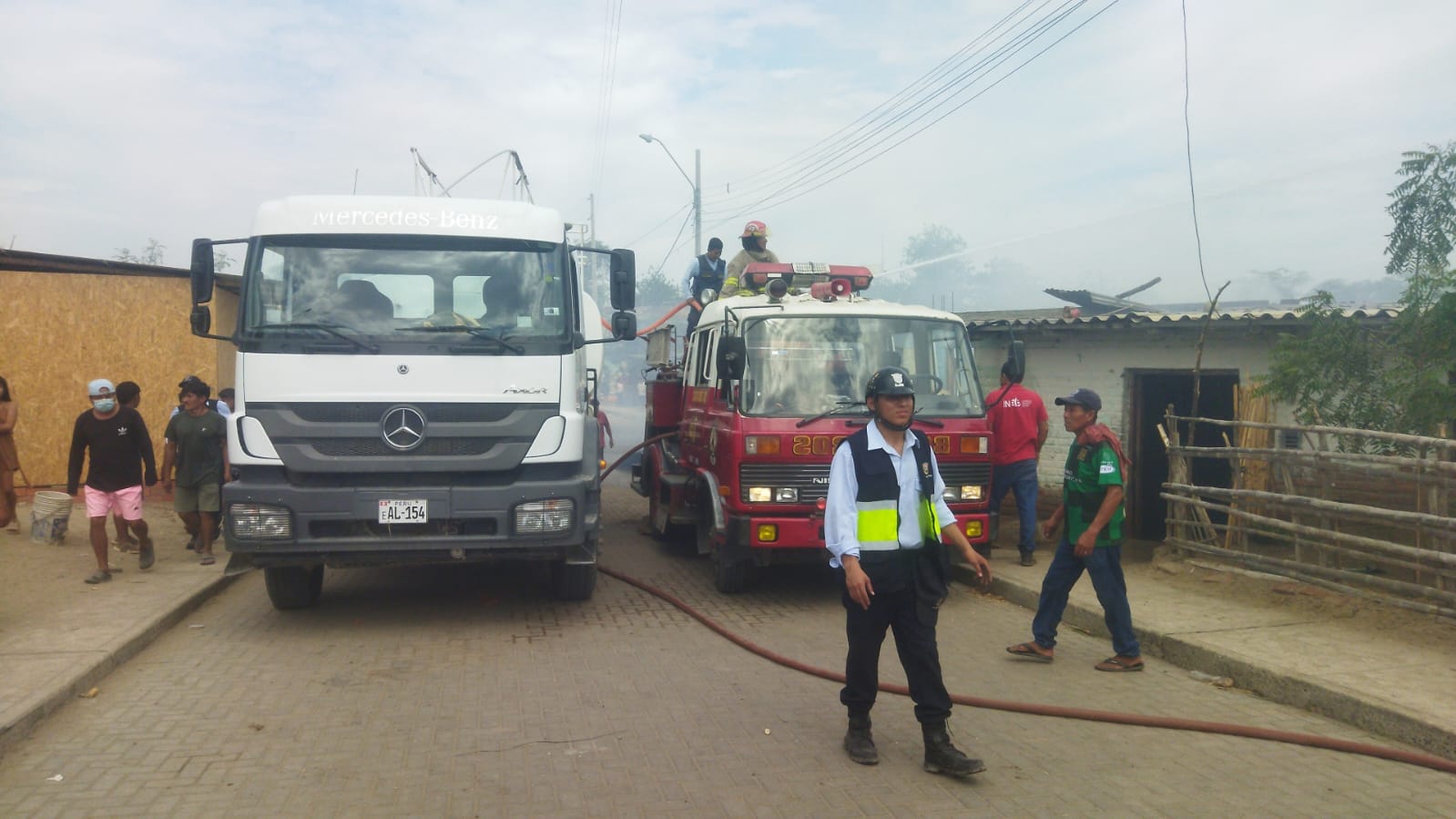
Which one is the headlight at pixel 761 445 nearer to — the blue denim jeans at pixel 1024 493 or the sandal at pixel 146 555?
the blue denim jeans at pixel 1024 493

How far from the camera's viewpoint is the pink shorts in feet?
29.4

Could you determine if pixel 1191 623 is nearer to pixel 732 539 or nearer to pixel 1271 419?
pixel 732 539

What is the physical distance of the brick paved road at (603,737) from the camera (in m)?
4.43

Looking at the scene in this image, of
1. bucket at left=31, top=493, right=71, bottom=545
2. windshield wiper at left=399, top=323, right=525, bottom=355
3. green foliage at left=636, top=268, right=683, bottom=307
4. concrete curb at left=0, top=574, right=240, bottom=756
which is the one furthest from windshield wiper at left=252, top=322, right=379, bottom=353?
green foliage at left=636, top=268, right=683, bottom=307

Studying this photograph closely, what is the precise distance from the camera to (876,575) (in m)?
4.77

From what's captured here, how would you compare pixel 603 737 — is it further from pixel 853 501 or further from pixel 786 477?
pixel 786 477

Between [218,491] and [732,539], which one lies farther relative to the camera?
[218,491]

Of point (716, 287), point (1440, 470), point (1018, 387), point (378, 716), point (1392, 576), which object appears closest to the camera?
point (378, 716)

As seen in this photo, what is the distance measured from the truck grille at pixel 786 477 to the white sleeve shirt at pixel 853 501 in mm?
3352

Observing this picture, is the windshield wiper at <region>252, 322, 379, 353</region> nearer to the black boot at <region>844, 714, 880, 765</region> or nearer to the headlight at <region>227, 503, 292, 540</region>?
the headlight at <region>227, 503, 292, 540</region>

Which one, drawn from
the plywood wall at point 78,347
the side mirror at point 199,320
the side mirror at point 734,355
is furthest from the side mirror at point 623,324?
the plywood wall at point 78,347

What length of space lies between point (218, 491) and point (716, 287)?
628cm

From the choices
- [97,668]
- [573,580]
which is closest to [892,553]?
[573,580]

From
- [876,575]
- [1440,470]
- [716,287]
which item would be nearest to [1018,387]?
[1440,470]
